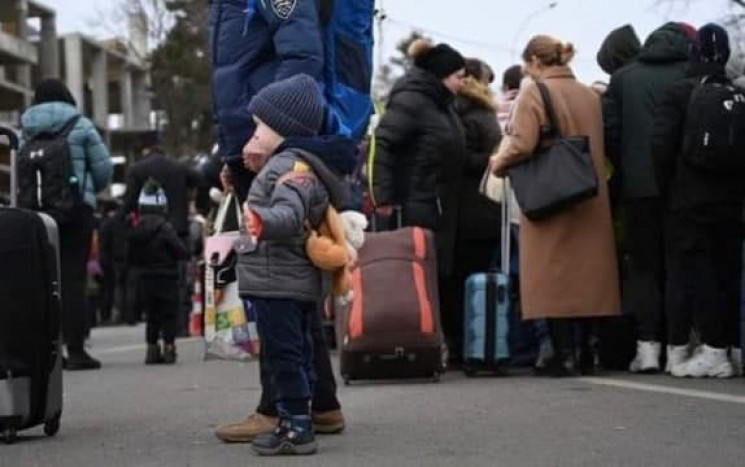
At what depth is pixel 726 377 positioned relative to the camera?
912 cm

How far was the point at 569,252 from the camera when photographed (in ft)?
31.4

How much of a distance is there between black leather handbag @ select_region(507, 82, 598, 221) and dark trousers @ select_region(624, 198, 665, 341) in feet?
1.46

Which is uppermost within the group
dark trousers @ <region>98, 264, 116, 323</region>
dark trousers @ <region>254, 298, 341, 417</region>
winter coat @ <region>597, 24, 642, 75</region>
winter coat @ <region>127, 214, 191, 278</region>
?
winter coat @ <region>597, 24, 642, 75</region>

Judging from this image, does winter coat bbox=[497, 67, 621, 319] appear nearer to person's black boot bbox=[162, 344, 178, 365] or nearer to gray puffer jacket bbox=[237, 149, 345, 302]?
gray puffer jacket bbox=[237, 149, 345, 302]

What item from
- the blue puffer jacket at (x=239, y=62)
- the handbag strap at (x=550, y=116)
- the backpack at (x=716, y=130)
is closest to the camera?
the blue puffer jacket at (x=239, y=62)

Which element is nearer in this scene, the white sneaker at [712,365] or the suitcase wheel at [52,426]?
the suitcase wheel at [52,426]

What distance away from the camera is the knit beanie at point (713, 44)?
927 cm

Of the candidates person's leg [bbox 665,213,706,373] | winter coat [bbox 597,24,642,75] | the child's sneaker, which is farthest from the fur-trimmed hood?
the child's sneaker

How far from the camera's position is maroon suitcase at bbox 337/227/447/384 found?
29.7ft

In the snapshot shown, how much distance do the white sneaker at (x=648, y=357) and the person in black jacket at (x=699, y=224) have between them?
0.19 m

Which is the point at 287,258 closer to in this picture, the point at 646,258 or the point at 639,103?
the point at 646,258

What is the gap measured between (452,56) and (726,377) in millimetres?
2587

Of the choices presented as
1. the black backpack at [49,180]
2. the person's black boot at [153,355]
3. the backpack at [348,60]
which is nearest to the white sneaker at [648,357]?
the backpack at [348,60]

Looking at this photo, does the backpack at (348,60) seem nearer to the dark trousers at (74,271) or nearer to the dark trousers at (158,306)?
the dark trousers at (74,271)
